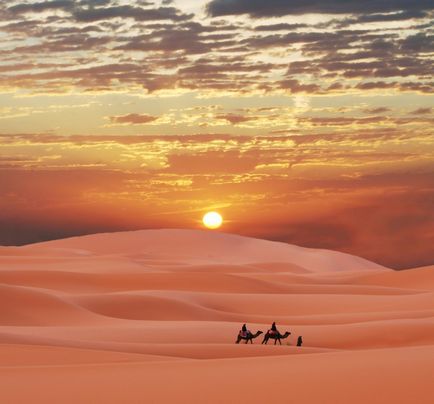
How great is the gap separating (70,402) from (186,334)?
55.1 ft

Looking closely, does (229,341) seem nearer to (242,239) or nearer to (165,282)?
(165,282)

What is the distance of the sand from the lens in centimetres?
1131

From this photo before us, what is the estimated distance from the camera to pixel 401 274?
69.1 meters

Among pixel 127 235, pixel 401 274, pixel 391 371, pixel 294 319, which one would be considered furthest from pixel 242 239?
pixel 391 371

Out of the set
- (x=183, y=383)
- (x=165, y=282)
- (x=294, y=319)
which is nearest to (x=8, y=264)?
(x=165, y=282)

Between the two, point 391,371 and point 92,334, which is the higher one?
point 92,334

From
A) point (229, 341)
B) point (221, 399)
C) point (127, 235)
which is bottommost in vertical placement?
point (221, 399)

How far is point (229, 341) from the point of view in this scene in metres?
27.3

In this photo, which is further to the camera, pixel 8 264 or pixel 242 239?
pixel 242 239

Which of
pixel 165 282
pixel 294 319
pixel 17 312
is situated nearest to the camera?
pixel 17 312

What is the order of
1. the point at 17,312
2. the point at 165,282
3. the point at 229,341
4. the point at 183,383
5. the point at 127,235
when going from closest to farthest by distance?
the point at 183,383
the point at 229,341
the point at 17,312
the point at 165,282
the point at 127,235

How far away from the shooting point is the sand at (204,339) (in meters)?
11.3

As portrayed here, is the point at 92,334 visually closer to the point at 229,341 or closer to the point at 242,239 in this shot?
the point at 229,341

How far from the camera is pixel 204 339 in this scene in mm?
27172
